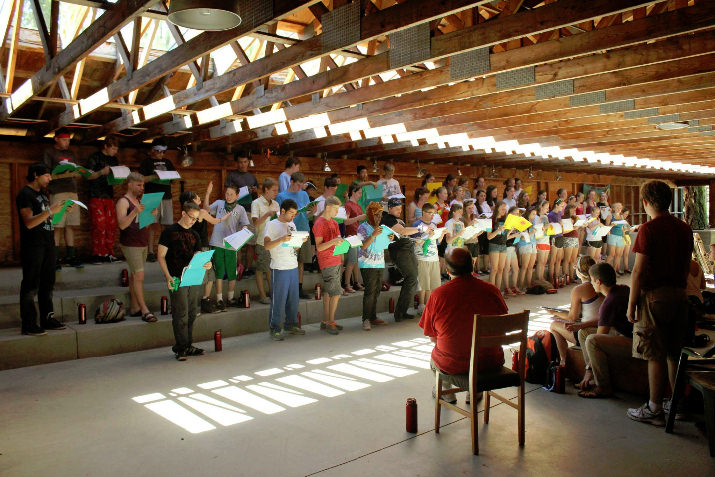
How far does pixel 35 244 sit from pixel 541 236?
324 inches

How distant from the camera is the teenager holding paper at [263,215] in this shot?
7.01m

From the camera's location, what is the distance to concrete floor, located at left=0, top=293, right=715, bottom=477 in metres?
3.43

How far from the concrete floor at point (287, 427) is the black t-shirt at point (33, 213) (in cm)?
134

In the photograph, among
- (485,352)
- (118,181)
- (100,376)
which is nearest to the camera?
(485,352)

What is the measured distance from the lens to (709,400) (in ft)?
11.3

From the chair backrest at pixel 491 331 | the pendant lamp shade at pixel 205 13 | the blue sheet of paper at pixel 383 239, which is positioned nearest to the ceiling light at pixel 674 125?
→ the blue sheet of paper at pixel 383 239

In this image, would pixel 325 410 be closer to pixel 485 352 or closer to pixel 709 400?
pixel 485 352

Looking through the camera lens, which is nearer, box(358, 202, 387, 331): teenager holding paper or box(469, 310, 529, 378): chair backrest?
box(469, 310, 529, 378): chair backrest

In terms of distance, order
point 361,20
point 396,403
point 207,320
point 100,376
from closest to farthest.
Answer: point 361,20
point 396,403
point 100,376
point 207,320

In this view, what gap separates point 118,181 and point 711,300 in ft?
26.3

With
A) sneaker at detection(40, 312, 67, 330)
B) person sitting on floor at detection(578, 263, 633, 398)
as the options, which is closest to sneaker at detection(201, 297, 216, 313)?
sneaker at detection(40, 312, 67, 330)

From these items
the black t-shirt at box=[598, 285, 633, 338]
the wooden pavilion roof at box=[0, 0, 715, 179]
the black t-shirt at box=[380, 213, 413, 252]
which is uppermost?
the wooden pavilion roof at box=[0, 0, 715, 179]

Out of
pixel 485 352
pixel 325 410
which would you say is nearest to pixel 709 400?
pixel 485 352

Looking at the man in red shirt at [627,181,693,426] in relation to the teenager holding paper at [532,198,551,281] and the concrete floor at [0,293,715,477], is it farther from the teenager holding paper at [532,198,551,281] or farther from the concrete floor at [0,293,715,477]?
the teenager holding paper at [532,198,551,281]
